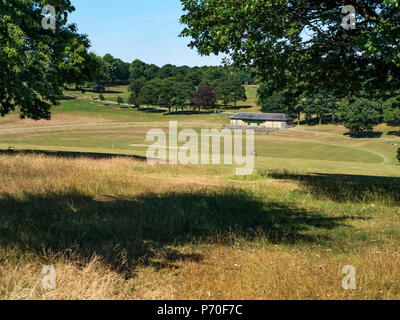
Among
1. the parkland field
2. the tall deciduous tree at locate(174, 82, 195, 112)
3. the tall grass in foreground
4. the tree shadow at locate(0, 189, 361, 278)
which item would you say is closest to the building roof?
the tall deciduous tree at locate(174, 82, 195, 112)

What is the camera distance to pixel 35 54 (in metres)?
19.2

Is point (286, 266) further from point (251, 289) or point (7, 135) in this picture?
point (7, 135)

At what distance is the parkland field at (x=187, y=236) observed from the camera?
5133 millimetres

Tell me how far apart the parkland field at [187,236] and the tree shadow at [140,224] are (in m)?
0.04

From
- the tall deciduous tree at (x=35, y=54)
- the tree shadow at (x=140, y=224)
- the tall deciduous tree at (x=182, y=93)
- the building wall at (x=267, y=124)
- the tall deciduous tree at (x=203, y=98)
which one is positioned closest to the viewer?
the tree shadow at (x=140, y=224)

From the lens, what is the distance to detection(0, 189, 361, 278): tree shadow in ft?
21.9

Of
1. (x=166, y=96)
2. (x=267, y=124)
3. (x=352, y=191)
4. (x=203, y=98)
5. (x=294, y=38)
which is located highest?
(x=166, y=96)

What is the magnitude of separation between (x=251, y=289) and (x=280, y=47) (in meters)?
10.9

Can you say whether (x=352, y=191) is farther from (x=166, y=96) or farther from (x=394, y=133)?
(x=166, y=96)

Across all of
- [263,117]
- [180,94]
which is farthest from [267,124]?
[180,94]

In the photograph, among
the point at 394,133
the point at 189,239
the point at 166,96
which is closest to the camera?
the point at 189,239

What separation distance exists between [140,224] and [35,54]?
15587 millimetres

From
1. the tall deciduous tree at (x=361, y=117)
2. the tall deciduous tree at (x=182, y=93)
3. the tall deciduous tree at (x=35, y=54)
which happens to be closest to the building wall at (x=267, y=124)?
the tall deciduous tree at (x=361, y=117)

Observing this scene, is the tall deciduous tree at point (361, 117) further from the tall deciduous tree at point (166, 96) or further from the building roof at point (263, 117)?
the tall deciduous tree at point (166, 96)
